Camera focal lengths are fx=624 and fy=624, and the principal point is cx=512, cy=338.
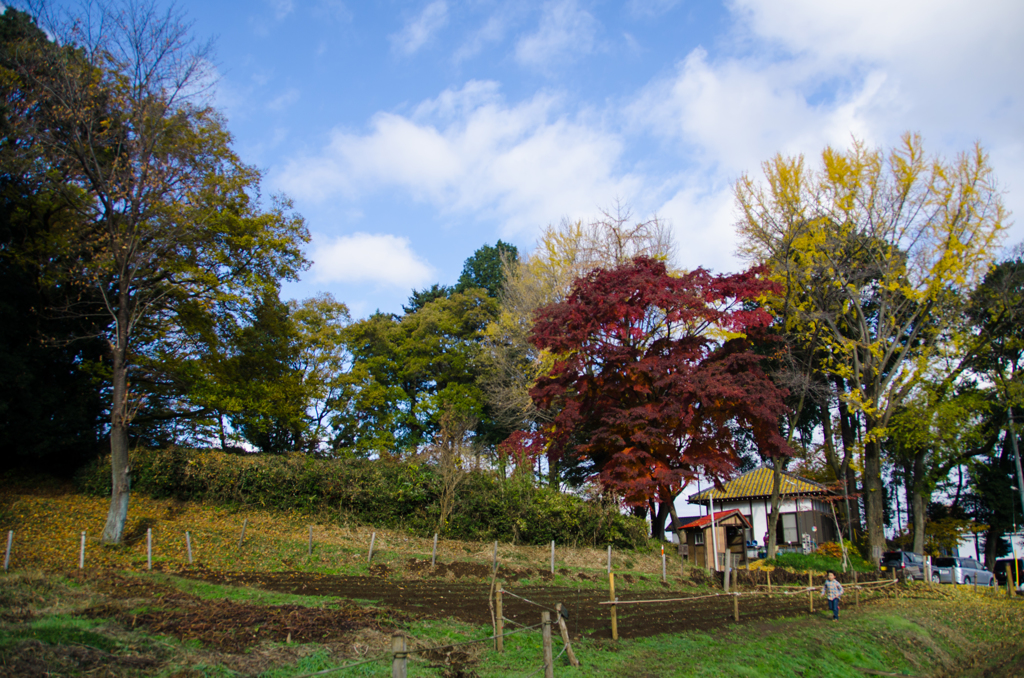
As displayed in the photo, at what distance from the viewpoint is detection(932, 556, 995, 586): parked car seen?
24.5 metres

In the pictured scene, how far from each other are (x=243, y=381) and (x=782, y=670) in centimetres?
1965

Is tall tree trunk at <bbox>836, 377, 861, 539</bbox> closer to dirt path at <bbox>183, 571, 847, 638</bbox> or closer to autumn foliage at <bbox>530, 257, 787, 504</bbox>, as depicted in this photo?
autumn foliage at <bbox>530, 257, 787, 504</bbox>

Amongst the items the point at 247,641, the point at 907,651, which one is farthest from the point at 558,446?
the point at 247,641

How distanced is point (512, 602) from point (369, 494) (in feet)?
32.9

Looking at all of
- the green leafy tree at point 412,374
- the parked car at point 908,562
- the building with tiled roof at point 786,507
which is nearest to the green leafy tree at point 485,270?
the green leafy tree at point 412,374

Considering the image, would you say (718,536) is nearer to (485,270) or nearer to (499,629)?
(499,629)

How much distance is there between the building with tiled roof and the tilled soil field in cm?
1741

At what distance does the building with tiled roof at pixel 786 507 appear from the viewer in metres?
32.9

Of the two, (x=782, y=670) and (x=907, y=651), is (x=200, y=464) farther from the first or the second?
(x=907, y=651)

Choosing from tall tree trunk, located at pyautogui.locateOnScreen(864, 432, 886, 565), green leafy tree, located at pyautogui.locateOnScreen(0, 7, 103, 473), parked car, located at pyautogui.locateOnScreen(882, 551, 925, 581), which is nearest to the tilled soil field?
tall tree trunk, located at pyautogui.locateOnScreen(864, 432, 886, 565)

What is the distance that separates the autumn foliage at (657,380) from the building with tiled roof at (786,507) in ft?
46.2

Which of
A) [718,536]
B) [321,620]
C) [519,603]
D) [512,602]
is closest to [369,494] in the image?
[512,602]

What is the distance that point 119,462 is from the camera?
16.7m

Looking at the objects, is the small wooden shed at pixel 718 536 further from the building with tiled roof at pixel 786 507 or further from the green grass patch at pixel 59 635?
the green grass patch at pixel 59 635
